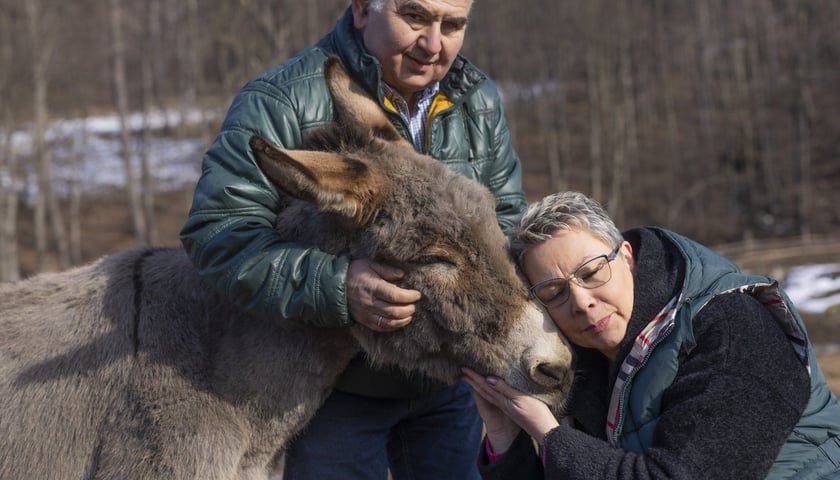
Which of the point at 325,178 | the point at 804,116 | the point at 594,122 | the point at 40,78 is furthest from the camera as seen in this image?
the point at 804,116

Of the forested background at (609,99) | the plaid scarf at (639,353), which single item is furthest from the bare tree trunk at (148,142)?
the plaid scarf at (639,353)

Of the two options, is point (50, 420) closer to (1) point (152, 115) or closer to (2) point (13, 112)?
(2) point (13, 112)

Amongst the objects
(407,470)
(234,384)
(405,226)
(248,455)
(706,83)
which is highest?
(405,226)

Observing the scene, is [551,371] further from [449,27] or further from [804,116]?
[804,116]

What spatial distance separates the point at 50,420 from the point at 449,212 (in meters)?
1.97

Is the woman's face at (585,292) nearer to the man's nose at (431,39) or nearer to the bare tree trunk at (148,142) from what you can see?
the man's nose at (431,39)

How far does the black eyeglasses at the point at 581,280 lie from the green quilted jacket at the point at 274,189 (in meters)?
0.66

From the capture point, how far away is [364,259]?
339 cm

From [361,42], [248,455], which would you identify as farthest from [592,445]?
[361,42]

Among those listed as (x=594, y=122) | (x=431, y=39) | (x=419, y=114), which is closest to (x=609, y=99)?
(x=594, y=122)

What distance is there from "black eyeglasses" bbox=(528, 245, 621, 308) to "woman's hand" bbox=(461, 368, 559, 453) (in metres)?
0.42

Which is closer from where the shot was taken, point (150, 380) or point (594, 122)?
point (150, 380)

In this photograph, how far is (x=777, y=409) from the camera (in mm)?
2963

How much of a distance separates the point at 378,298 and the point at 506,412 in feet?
2.43
